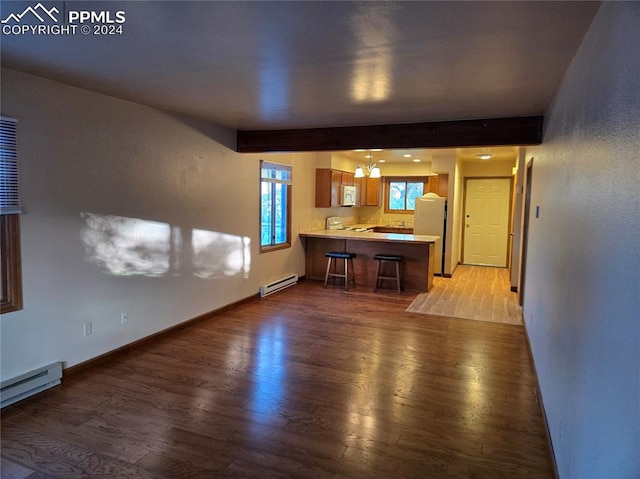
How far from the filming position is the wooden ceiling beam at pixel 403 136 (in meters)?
4.09

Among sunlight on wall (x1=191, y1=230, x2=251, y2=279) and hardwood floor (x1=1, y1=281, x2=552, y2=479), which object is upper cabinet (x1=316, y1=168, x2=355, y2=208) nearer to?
sunlight on wall (x1=191, y1=230, x2=251, y2=279)

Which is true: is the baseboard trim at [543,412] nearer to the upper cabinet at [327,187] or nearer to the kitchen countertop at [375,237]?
the kitchen countertop at [375,237]

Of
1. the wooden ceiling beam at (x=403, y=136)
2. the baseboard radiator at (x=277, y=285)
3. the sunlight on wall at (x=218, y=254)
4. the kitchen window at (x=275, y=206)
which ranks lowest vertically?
the baseboard radiator at (x=277, y=285)

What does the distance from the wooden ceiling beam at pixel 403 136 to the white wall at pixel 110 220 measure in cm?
57

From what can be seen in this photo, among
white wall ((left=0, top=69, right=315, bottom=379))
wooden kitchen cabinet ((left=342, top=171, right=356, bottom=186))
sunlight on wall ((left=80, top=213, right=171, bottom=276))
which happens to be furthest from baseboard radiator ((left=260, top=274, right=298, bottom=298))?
wooden kitchen cabinet ((left=342, top=171, right=356, bottom=186))

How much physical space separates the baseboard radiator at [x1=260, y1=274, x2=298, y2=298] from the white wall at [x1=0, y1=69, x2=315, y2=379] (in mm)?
714

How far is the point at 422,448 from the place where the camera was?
8.02 feet

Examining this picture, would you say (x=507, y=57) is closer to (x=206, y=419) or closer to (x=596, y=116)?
(x=596, y=116)

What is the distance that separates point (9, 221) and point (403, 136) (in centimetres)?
357

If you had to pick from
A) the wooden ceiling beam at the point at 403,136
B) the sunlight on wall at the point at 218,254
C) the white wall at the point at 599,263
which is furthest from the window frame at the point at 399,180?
the white wall at the point at 599,263

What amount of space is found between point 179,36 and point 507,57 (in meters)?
1.83

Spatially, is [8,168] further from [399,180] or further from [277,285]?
Answer: [399,180]

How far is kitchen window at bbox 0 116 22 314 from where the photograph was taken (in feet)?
9.16

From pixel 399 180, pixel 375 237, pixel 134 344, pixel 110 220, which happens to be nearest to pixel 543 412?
pixel 134 344
